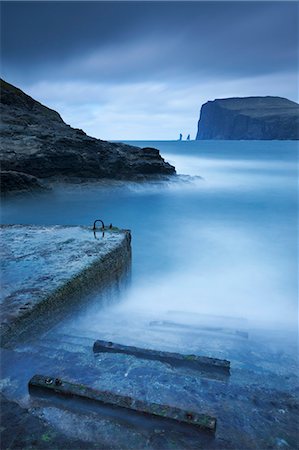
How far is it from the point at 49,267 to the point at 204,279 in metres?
3.06

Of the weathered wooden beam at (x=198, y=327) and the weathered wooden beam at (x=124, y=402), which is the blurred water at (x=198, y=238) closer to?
the weathered wooden beam at (x=198, y=327)

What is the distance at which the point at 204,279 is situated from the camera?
19.5 feet

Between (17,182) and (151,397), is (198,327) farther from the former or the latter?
(17,182)

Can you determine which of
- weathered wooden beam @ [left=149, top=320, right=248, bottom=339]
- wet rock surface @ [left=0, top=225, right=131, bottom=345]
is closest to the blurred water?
weathered wooden beam @ [left=149, top=320, right=248, bottom=339]

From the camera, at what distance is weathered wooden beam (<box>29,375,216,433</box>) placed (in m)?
1.72

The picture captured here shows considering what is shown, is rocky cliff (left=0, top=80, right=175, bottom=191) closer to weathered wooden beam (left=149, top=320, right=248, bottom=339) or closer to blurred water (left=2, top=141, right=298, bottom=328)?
blurred water (left=2, top=141, right=298, bottom=328)

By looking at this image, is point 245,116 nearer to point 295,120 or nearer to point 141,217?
point 295,120

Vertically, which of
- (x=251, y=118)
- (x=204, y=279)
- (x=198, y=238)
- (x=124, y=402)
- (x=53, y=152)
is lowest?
(x=204, y=279)

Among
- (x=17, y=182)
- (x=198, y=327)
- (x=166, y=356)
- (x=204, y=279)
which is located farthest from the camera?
(x=17, y=182)

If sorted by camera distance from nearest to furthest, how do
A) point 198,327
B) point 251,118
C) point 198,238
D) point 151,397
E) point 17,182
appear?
point 151,397, point 198,327, point 198,238, point 17,182, point 251,118

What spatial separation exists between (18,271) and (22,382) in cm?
169

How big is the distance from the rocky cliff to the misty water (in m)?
0.86

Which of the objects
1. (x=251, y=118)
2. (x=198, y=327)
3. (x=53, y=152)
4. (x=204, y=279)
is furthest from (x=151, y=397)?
(x=251, y=118)

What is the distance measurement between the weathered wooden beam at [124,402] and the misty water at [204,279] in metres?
0.14
